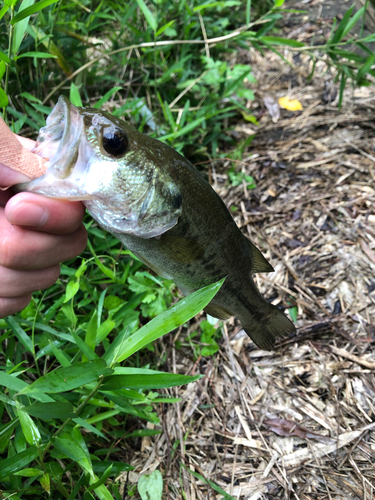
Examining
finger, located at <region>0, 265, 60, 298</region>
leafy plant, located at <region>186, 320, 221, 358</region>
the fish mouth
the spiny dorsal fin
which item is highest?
the fish mouth

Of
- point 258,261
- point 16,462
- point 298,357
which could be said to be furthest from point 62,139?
point 298,357

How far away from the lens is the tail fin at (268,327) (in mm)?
2258

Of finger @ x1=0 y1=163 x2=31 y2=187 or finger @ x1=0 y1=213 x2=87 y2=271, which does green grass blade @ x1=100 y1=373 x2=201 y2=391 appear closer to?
finger @ x1=0 y1=213 x2=87 y2=271

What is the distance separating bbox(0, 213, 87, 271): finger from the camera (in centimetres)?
143

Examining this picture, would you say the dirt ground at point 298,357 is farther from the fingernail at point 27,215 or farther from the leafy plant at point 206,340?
the fingernail at point 27,215

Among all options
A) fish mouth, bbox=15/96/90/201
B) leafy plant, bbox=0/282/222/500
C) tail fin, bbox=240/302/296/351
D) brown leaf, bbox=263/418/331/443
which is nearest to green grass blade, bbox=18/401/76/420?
leafy plant, bbox=0/282/222/500

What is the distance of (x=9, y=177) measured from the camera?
1327 mm

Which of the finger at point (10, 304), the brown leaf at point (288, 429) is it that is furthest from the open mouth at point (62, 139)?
the brown leaf at point (288, 429)

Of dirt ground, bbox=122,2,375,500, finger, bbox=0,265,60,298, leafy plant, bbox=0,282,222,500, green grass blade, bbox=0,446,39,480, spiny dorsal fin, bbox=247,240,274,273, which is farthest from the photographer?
dirt ground, bbox=122,2,375,500

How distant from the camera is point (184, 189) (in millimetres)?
1640

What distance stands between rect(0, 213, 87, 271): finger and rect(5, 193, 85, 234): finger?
49mm

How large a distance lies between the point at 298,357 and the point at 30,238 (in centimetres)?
202

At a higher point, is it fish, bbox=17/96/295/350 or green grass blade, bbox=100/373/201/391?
fish, bbox=17/96/295/350

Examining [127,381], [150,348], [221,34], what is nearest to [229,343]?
[150,348]
